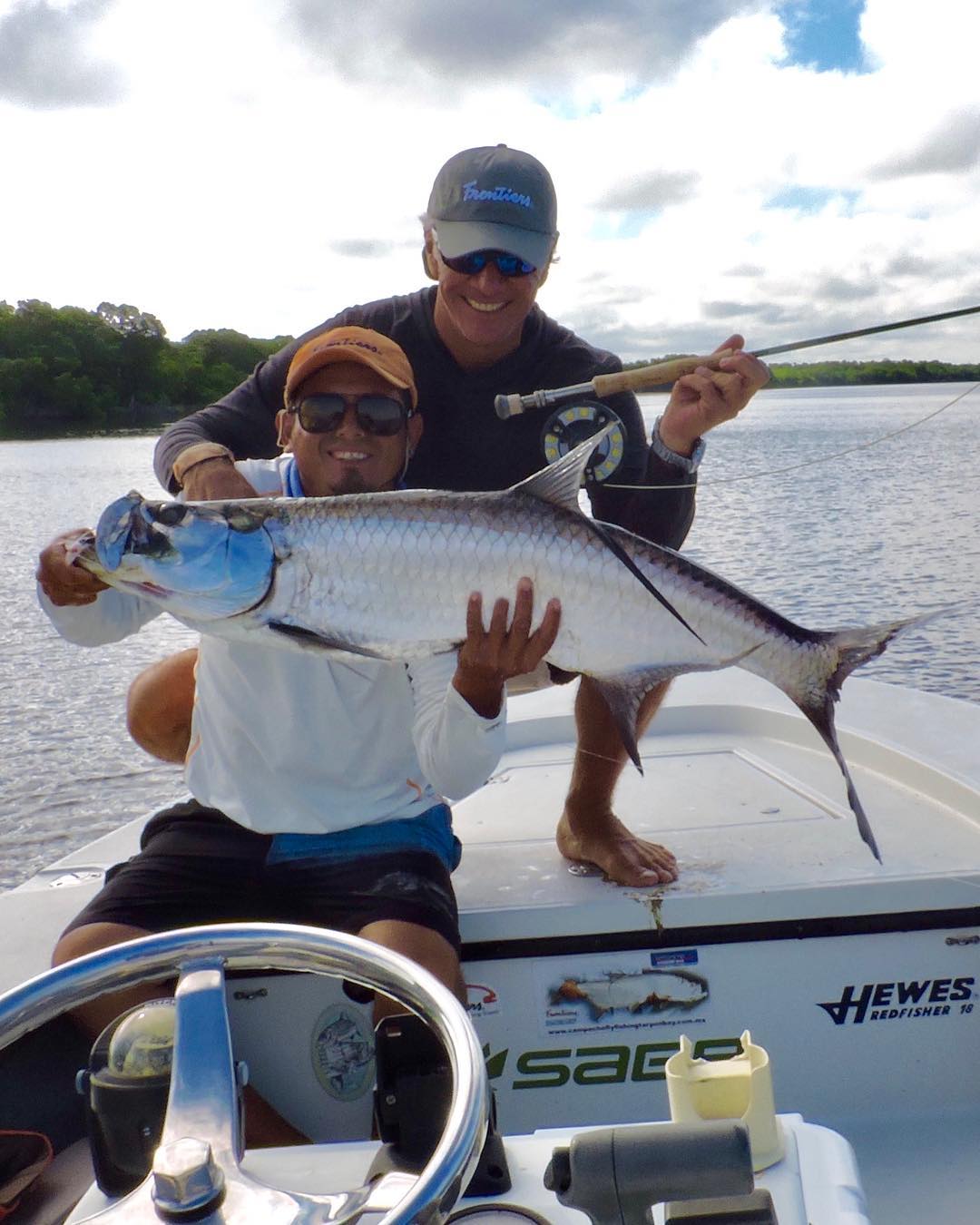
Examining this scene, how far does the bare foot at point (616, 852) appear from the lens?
2850 millimetres

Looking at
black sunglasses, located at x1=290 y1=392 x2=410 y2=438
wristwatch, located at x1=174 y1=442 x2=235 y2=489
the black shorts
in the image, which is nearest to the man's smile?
black sunglasses, located at x1=290 y1=392 x2=410 y2=438

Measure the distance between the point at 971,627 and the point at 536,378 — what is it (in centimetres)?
826

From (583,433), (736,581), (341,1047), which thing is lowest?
(736,581)

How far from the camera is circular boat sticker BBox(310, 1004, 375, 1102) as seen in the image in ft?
8.86

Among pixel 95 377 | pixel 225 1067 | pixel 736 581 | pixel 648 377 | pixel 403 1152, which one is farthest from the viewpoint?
pixel 95 377

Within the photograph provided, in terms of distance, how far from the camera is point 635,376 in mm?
3068

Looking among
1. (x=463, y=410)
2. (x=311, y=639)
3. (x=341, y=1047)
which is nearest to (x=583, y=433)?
(x=463, y=410)

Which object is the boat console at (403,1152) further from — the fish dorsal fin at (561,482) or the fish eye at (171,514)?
the fish dorsal fin at (561,482)

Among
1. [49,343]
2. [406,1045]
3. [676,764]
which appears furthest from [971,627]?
[49,343]

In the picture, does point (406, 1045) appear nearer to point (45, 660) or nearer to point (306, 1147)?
point (306, 1147)

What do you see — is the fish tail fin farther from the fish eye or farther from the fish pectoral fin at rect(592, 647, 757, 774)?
the fish eye

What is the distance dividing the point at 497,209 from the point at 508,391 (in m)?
0.58

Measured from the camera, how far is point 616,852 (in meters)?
2.90

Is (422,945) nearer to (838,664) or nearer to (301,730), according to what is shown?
(301,730)
